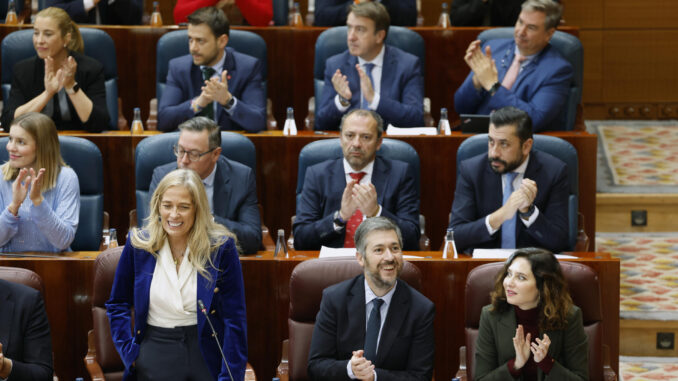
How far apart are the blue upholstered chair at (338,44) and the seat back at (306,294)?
1292 millimetres

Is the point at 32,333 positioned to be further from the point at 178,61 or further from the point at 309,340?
the point at 178,61

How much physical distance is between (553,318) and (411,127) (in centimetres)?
133

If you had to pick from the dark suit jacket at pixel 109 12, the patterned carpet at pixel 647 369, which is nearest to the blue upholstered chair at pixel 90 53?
the dark suit jacket at pixel 109 12

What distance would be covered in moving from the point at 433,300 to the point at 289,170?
0.85 metres

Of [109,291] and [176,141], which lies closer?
[109,291]

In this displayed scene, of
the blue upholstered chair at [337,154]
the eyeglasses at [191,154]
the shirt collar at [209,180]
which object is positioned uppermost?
the eyeglasses at [191,154]

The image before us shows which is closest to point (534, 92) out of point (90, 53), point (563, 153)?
point (563, 153)

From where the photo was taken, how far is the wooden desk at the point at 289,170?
3.17 meters

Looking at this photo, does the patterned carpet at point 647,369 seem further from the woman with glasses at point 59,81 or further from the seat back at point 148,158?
the woman with glasses at point 59,81

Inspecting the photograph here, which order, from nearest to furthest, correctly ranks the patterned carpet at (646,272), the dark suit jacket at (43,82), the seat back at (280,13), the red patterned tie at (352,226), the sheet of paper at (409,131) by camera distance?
1. the red patterned tie at (352,226)
2. the patterned carpet at (646,272)
3. the sheet of paper at (409,131)
4. the dark suit jacket at (43,82)
5. the seat back at (280,13)

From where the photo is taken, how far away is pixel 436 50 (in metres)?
3.88

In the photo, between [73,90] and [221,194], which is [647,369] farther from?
[73,90]

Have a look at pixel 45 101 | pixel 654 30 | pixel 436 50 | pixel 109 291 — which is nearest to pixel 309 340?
pixel 109 291

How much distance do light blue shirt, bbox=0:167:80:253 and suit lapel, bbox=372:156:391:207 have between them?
0.82m
